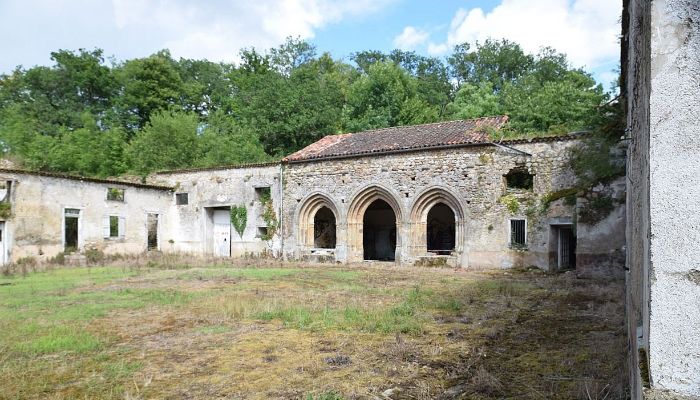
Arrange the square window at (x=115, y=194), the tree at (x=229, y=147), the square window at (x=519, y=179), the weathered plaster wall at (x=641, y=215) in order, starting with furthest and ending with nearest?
1. the tree at (x=229, y=147)
2. the square window at (x=115, y=194)
3. the square window at (x=519, y=179)
4. the weathered plaster wall at (x=641, y=215)

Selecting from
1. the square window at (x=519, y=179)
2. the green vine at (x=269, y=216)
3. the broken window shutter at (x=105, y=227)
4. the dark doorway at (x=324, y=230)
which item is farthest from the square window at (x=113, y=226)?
the square window at (x=519, y=179)

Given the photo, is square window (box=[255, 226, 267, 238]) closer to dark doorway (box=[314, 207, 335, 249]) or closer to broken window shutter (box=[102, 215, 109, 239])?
dark doorway (box=[314, 207, 335, 249])

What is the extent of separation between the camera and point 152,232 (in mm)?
25438

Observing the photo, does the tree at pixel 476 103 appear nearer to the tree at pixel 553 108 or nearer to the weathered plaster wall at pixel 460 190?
the tree at pixel 553 108

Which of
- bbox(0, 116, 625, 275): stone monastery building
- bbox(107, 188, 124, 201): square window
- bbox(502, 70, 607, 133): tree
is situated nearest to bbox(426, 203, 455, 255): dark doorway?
bbox(0, 116, 625, 275): stone monastery building

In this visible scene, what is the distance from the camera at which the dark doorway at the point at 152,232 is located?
81.3 feet

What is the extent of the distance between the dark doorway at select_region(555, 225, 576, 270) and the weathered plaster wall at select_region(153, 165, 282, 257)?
1262 centimetres

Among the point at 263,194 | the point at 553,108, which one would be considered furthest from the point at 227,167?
the point at 553,108

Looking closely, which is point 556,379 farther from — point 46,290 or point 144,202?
point 144,202

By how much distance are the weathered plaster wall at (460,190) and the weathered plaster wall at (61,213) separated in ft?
24.9

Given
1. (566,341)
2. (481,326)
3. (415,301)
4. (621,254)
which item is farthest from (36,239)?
(621,254)

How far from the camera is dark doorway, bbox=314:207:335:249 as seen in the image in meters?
25.3

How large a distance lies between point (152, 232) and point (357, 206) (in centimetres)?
1214

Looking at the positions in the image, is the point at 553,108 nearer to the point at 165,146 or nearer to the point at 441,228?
the point at 441,228
